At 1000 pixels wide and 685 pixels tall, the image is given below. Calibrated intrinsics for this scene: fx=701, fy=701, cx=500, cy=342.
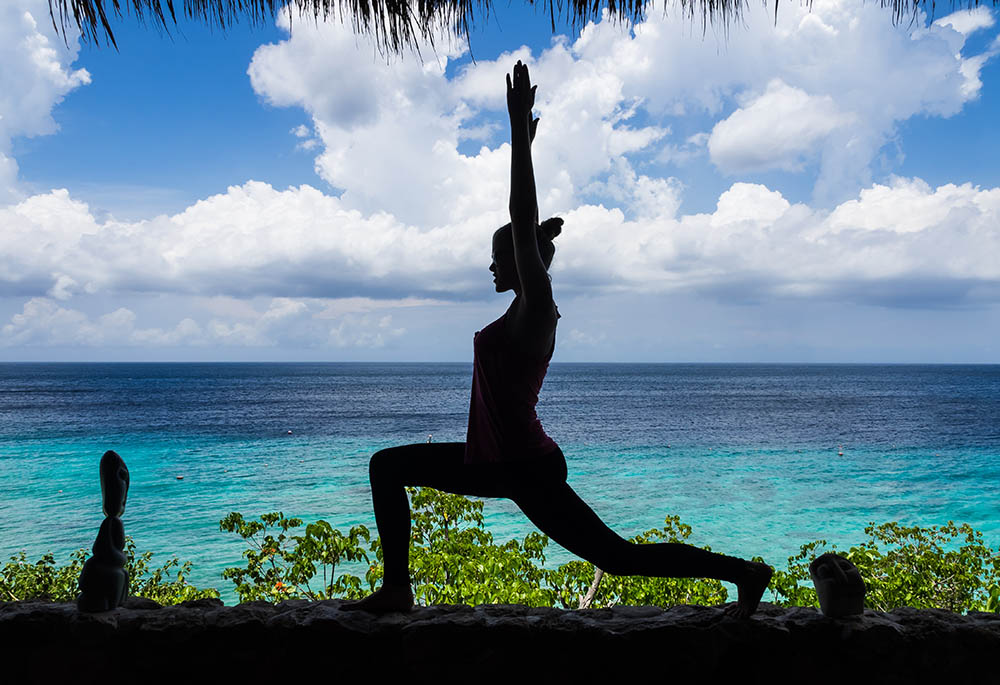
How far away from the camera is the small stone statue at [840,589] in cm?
228

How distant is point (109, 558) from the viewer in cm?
249

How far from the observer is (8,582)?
6.07 m

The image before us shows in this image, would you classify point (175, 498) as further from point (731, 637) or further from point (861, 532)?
point (731, 637)

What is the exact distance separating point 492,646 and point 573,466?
24800mm

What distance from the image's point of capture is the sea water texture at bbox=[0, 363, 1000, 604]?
57.8 ft

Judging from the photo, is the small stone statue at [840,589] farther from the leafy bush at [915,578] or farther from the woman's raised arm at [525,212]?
the leafy bush at [915,578]

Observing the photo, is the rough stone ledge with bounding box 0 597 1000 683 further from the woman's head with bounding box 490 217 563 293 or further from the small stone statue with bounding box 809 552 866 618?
the woman's head with bounding box 490 217 563 293

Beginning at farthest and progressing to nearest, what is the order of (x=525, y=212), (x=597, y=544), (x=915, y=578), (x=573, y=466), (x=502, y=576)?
1. (x=573, y=466)
2. (x=915, y=578)
3. (x=502, y=576)
4. (x=597, y=544)
5. (x=525, y=212)

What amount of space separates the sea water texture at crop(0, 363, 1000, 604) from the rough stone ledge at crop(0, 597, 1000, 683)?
32.1 ft

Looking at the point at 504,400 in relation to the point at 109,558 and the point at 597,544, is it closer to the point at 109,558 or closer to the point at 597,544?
the point at 597,544

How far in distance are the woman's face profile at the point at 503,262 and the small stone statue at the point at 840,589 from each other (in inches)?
55.7

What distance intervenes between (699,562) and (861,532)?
20031mm

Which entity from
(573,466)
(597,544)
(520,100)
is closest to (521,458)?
(597,544)

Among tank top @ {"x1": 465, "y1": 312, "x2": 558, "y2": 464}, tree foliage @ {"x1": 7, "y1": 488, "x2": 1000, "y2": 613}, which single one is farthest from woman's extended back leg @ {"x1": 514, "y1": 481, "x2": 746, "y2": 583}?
tree foliage @ {"x1": 7, "y1": 488, "x2": 1000, "y2": 613}
